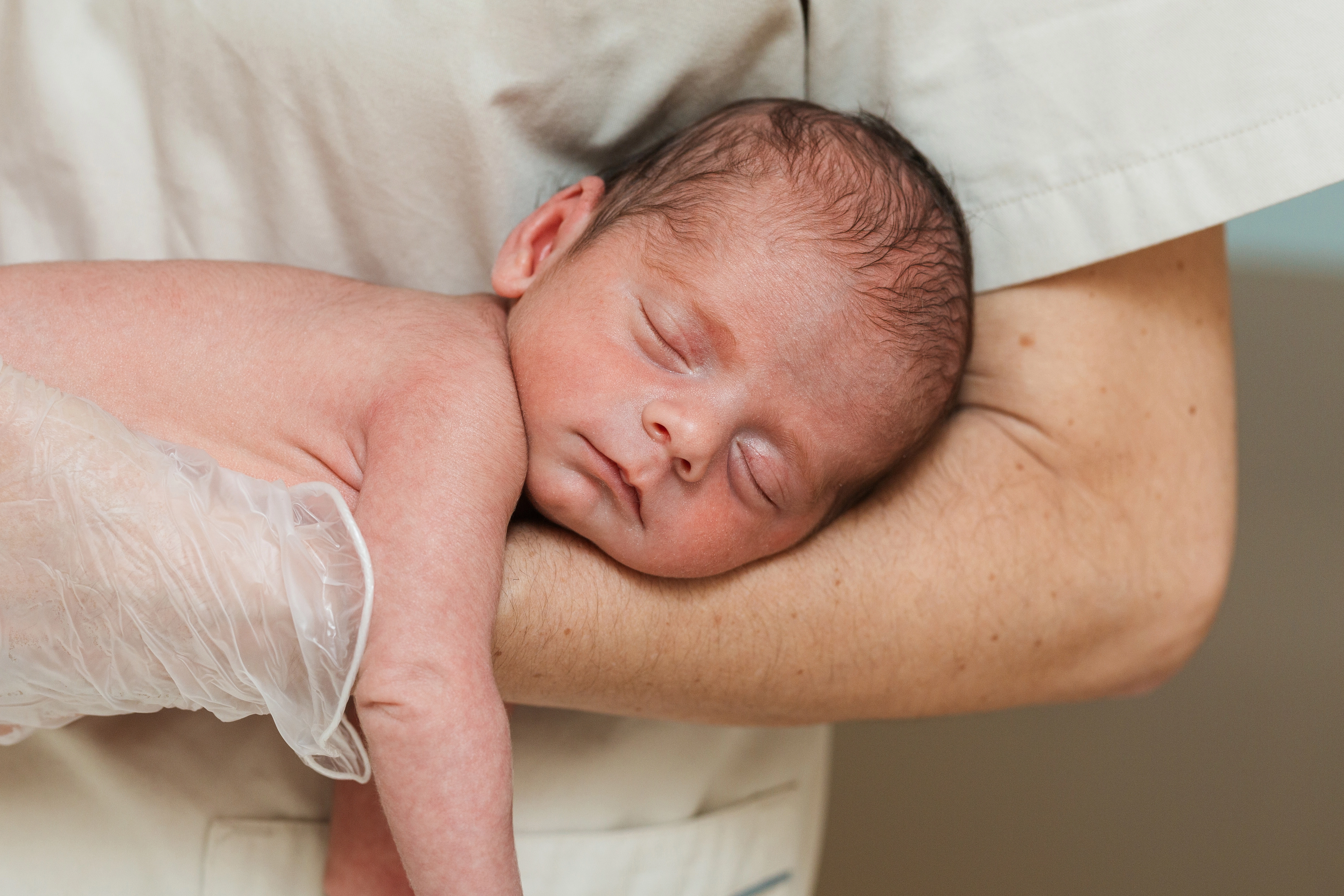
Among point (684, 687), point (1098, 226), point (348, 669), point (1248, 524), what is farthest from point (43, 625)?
point (1248, 524)

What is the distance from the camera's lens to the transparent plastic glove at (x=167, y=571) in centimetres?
78

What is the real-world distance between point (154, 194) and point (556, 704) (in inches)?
25.7

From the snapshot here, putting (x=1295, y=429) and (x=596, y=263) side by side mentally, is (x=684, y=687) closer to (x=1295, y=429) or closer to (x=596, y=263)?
(x=596, y=263)

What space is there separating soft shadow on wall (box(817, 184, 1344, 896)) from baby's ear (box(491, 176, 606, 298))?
1350 mm

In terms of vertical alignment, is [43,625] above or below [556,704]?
above

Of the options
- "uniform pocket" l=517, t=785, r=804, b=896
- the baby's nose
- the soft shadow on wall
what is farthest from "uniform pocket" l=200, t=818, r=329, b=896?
the soft shadow on wall

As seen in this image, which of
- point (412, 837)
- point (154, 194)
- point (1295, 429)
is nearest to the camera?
point (412, 837)

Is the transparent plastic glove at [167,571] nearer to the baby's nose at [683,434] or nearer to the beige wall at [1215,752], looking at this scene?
the baby's nose at [683,434]

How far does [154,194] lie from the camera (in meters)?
1.12

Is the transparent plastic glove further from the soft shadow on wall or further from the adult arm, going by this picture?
the soft shadow on wall

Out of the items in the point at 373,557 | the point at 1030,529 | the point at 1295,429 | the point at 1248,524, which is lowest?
the point at 1248,524

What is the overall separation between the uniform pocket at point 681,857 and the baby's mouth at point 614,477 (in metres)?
0.43

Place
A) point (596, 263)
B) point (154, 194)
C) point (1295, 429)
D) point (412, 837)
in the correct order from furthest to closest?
point (1295, 429), point (154, 194), point (596, 263), point (412, 837)

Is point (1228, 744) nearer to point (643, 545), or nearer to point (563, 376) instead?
point (643, 545)
